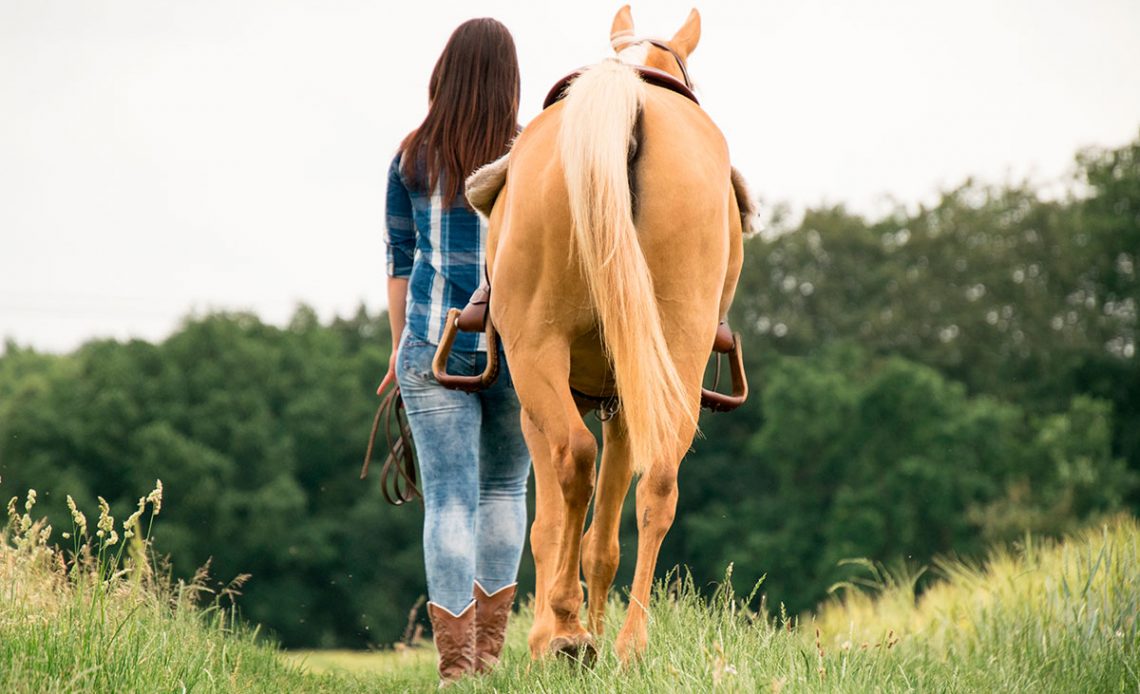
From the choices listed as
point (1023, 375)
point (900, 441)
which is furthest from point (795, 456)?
point (1023, 375)

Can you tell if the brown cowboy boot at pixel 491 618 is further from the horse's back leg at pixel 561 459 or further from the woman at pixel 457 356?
the horse's back leg at pixel 561 459

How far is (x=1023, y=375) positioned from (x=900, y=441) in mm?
4762

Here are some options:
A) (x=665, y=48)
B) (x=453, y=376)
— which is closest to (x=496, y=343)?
(x=453, y=376)

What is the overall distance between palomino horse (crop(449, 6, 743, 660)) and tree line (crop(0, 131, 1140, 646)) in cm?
3104

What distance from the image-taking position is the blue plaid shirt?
5.10m

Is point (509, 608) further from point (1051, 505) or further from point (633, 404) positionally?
point (1051, 505)

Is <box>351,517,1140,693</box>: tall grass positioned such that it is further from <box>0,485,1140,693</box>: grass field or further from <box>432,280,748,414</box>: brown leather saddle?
<box>432,280,748,414</box>: brown leather saddle

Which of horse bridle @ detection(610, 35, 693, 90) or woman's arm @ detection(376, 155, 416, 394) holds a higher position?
horse bridle @ detection(610, 35, 693, 90)

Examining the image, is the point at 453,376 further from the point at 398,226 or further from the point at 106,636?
the point at 106,636

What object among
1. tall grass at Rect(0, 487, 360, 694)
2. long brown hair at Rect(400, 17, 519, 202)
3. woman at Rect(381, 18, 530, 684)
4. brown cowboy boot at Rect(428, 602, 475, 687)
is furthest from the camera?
long brown hair at Rect(400, 17, 519, 202)

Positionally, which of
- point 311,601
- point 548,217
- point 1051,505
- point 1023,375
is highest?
point 548,217

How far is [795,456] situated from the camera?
139 ft

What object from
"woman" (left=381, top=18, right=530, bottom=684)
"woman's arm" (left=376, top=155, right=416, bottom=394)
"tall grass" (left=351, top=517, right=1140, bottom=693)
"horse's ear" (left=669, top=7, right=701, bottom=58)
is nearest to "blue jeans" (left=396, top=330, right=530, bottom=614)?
"woman" (left=381, top=18, right=530, bottom=684)

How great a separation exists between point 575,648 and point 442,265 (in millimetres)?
1746
